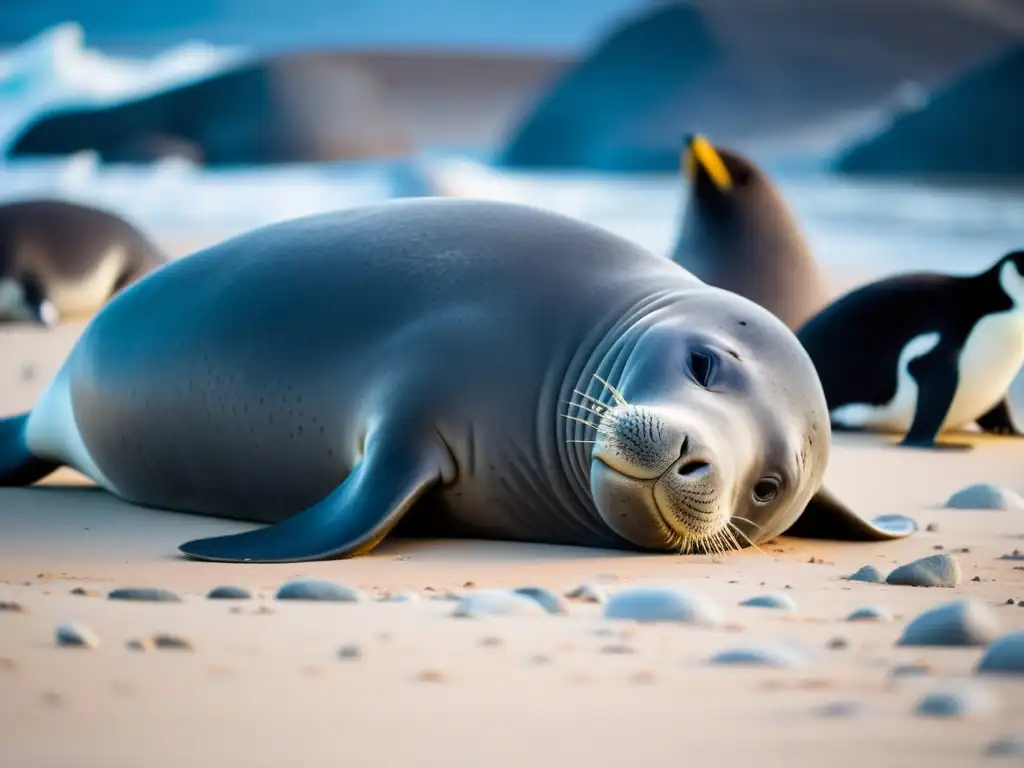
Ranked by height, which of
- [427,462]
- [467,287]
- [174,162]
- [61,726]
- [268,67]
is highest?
[268,67]

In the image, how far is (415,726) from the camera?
254 cm

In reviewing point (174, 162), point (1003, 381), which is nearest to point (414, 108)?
point (174, 162)

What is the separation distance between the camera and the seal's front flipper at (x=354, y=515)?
4.17 metres

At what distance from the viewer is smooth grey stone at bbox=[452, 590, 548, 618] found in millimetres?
3402

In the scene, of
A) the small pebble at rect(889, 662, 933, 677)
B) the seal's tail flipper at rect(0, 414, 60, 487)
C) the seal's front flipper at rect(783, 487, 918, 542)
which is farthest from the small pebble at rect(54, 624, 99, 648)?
the seal's tail flipper at rect(0, 414, 60, 487)

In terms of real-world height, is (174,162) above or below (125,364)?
above

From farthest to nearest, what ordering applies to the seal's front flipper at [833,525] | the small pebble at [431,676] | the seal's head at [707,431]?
the seal's front flipper at [833,525]
the seal's head at [707,431]
the small pebble at [431,676]

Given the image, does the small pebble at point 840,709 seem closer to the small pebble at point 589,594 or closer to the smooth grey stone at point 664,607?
the smooth grey stone at point 664,607

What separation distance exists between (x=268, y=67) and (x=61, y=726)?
5624 cm

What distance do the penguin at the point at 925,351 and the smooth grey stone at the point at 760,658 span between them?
4.45 metres

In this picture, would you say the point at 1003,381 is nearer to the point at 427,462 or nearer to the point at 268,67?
the point at 427,462

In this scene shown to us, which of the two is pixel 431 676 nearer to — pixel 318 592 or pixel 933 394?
pixel 318 592

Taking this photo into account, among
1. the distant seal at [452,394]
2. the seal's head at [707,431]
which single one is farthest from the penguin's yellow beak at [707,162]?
the seal's head at [707,431]

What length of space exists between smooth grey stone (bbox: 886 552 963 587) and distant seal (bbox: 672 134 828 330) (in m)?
4.92
